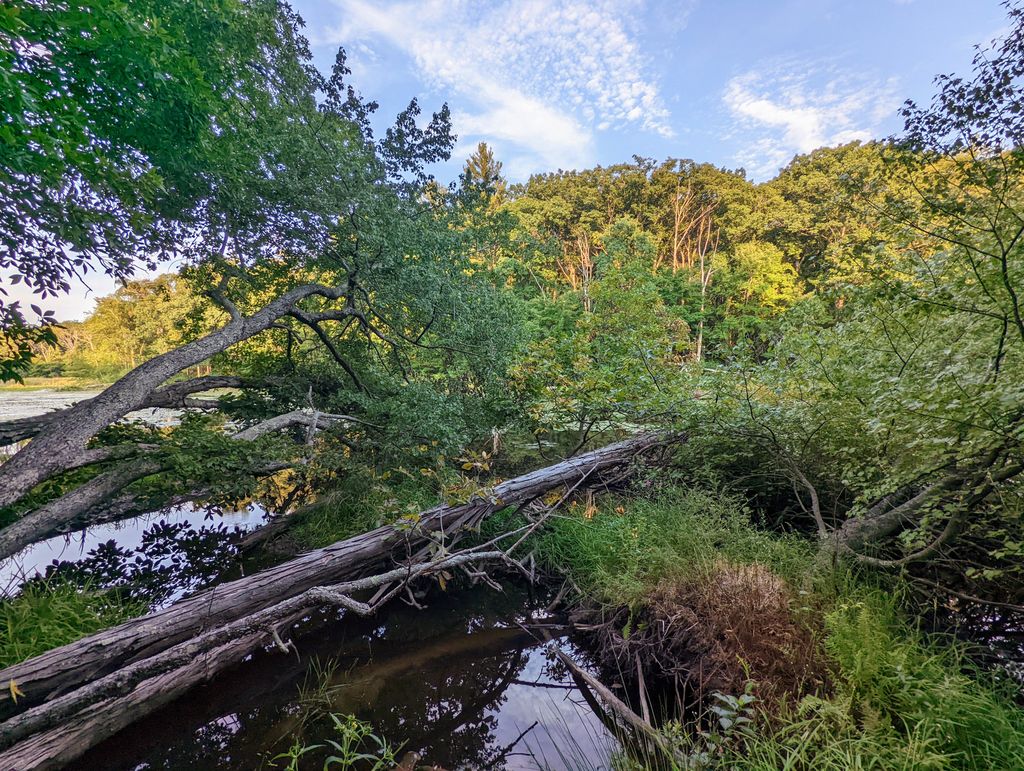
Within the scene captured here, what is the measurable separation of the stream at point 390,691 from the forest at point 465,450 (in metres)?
0.06

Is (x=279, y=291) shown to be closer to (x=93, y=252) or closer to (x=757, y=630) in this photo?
(x=93, y=252)

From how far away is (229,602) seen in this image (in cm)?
270

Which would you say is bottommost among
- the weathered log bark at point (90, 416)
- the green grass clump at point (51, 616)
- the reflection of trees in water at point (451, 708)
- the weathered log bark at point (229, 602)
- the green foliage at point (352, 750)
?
the reflection of trees in water at point (451, 708)

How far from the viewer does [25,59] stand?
2668 mm

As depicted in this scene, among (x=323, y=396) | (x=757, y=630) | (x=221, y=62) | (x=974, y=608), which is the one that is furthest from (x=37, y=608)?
(x=974, y=608)

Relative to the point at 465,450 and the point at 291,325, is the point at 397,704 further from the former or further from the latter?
the point at 291,325

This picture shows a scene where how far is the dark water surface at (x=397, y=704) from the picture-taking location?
2.46 m

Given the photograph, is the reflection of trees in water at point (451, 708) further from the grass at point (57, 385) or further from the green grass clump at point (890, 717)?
the grass at point (57, 385)

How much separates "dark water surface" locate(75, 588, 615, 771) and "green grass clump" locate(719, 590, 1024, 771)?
1074 millimetres

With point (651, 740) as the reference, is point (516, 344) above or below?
above

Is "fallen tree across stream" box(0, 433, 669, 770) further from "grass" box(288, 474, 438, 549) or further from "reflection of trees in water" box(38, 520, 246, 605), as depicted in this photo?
"reflection of trees in water" box(38, 520, 246, 605)

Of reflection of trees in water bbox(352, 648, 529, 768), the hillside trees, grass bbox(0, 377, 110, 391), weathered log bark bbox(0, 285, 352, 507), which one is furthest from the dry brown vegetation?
grass bbox(0, 377, 110, 391)

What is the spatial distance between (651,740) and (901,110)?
3.66 meters

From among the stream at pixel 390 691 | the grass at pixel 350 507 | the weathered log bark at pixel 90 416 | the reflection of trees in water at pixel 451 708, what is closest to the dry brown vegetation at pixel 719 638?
the stream at pixel 390 691
